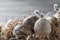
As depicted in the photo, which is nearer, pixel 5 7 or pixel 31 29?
pixel 31 29

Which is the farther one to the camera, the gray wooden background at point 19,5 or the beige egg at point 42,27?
the gray wooden background at point 19,5

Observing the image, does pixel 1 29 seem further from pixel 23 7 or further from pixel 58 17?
pixel 23 7

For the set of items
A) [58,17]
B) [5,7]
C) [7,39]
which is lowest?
[7,39]

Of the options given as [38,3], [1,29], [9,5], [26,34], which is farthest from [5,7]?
[26,34]

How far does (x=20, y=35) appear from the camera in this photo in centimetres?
106

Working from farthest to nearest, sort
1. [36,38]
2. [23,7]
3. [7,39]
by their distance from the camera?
[23,7] → [7,39] → [36,38]

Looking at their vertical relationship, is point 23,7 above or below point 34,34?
above

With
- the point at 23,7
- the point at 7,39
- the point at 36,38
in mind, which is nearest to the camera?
the point at 36,38

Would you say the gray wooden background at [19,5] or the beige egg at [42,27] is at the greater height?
the gray wooden background at [19,5]

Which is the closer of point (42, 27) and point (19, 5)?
point (42, 27)

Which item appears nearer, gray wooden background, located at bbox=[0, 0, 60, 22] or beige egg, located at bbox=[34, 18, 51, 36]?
beige egg, located at bbox=[34, 18, 51, 36]

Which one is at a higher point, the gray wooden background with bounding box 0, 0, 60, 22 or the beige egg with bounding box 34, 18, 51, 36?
the gray wooden background with bounding box 0, 0, 60, 22

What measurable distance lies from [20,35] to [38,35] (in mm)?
117

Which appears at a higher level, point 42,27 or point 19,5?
point 19,5
